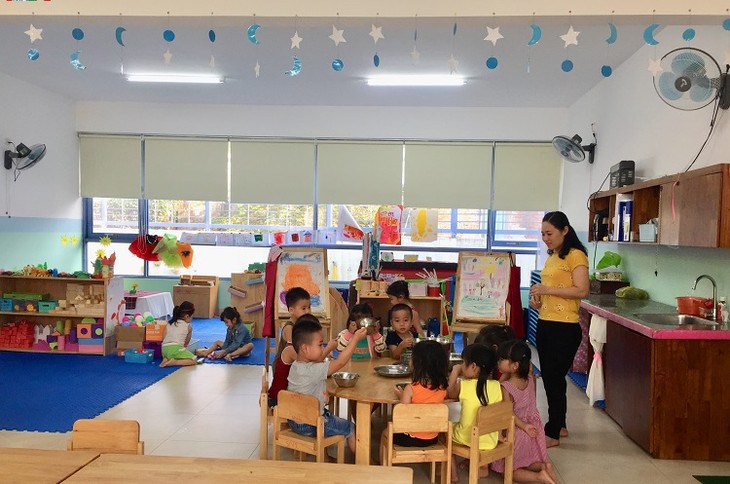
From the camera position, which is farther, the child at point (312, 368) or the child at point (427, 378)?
the child at point (312, 368)

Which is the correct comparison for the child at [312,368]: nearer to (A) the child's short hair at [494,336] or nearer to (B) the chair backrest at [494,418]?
(B) the chair backrest at [494,418]

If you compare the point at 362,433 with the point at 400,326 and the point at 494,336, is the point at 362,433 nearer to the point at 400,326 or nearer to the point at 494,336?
the point at 494,336

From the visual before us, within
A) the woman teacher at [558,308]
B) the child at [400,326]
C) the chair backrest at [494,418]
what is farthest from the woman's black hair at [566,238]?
the chair backrest at [494,418]

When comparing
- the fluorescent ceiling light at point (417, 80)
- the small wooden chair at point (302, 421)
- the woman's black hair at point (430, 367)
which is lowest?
the small wooden chair at point (302, 421)

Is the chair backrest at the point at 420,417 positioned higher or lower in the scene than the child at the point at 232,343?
higher

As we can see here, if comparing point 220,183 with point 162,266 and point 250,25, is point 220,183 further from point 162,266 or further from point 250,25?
point 250,25

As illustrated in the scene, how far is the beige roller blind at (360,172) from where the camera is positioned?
841cm

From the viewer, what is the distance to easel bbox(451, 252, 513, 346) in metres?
5.22

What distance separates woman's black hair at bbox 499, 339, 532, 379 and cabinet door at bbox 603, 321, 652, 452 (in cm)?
95

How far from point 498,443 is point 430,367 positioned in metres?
0.58

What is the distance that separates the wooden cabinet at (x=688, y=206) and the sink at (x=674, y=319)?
556 millimetres

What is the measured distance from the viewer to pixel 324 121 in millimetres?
8422

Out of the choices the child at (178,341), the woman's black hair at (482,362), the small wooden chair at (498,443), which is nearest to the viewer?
the small wooden chair at (498,443)

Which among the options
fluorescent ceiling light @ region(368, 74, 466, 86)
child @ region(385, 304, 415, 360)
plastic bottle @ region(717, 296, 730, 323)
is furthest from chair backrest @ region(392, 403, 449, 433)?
fluorescent ceiling light @ region(368, 74, 466, 86)
